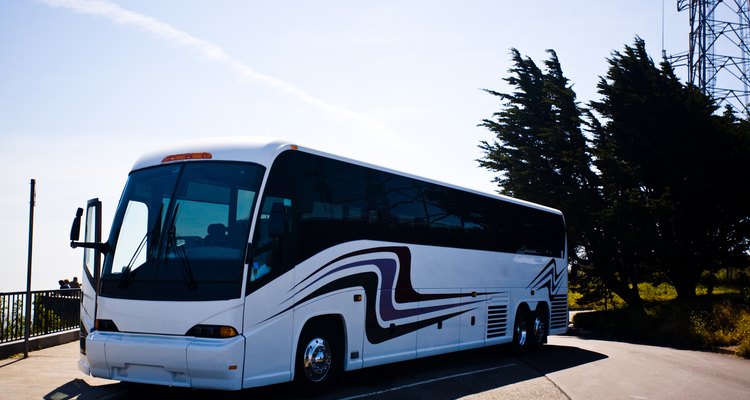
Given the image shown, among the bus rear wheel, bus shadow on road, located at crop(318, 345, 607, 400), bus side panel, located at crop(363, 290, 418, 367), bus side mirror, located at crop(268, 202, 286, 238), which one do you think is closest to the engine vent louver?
bus shadow on road, located at crop(318, 345, 607, 400)

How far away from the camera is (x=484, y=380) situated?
481 inches

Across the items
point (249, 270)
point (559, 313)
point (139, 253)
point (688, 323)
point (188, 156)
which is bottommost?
point (688, 323)

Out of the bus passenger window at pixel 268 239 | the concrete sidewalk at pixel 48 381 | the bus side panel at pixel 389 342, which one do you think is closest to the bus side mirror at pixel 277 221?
the bus passenger window at pixel 268 239

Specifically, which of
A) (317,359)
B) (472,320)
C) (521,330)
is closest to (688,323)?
(521,330)

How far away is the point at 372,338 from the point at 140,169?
14.2 feet

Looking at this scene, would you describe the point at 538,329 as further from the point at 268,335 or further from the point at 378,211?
the point at 268,335

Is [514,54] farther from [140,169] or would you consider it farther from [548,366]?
[140,169]

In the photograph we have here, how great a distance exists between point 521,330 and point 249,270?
10.2 metres

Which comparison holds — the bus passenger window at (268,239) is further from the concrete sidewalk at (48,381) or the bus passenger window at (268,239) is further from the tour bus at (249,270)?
the concrete sidewalk at (48,381)

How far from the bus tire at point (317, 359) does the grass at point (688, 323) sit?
1240 centimetres

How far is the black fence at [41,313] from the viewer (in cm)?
1315

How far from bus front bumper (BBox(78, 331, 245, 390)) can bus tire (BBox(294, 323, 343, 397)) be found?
1317 millimetres

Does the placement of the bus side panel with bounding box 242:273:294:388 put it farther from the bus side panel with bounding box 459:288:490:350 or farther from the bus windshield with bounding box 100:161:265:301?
the bus side panel with bounding box 459:288:490:350

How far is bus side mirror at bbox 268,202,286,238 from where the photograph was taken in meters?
9.20
